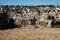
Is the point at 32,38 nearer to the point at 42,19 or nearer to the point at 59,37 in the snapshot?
the point at 59,37

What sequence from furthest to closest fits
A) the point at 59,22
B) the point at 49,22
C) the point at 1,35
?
the point at 59,22 < the point at 49,22 < the point at 1,35

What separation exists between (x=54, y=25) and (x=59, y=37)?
8.29 m

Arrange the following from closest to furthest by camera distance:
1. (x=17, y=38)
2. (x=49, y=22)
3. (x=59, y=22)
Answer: (x=17, y=38) < (x=49, y=22) < (x=59, y=22)

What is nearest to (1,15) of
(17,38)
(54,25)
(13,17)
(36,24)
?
(13,17)

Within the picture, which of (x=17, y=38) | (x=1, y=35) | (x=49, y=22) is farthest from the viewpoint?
(x=49, y=22)

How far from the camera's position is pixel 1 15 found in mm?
31875

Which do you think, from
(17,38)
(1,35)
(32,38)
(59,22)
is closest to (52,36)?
(32,38)

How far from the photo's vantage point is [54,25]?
29.5 metres

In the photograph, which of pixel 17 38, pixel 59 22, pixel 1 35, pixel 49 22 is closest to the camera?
pixel 17 38

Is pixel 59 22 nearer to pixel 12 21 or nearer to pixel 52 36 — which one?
pixel 12 21

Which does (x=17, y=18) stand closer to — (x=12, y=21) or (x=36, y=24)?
(x=12, y=21)

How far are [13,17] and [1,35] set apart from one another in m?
8.91

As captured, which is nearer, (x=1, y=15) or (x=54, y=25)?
(x=54, y=25)

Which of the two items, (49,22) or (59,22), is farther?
(59,22)
